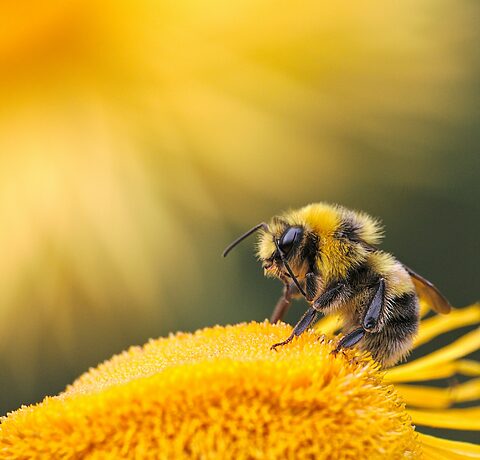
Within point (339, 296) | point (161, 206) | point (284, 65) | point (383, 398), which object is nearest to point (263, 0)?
point (284, 65)

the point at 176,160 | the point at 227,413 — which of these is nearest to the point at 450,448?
the point at 227,413

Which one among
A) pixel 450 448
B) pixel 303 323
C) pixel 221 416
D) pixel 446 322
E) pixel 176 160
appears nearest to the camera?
pixel 221 416

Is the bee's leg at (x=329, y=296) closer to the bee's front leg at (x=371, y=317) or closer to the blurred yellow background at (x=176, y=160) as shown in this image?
the bee's front leg at (x=371, y=317)

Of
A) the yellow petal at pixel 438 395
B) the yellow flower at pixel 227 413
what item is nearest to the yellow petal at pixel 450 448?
the yellow petal at pixel 438 395

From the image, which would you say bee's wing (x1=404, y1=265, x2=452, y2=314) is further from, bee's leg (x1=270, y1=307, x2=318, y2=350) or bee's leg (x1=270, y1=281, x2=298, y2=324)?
bee's leg (x1=270, y1=307, x2=318, y2=350)

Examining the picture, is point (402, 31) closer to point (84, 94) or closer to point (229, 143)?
point (229, 143)

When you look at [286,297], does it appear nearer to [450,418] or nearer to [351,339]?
[351,339]

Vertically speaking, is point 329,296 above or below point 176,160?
below

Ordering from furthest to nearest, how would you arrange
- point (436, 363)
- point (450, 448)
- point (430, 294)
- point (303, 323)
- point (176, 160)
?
point (176, 160)
point (436, 363)
point (430, 294)
point (450, 448)
point (303, 323)
